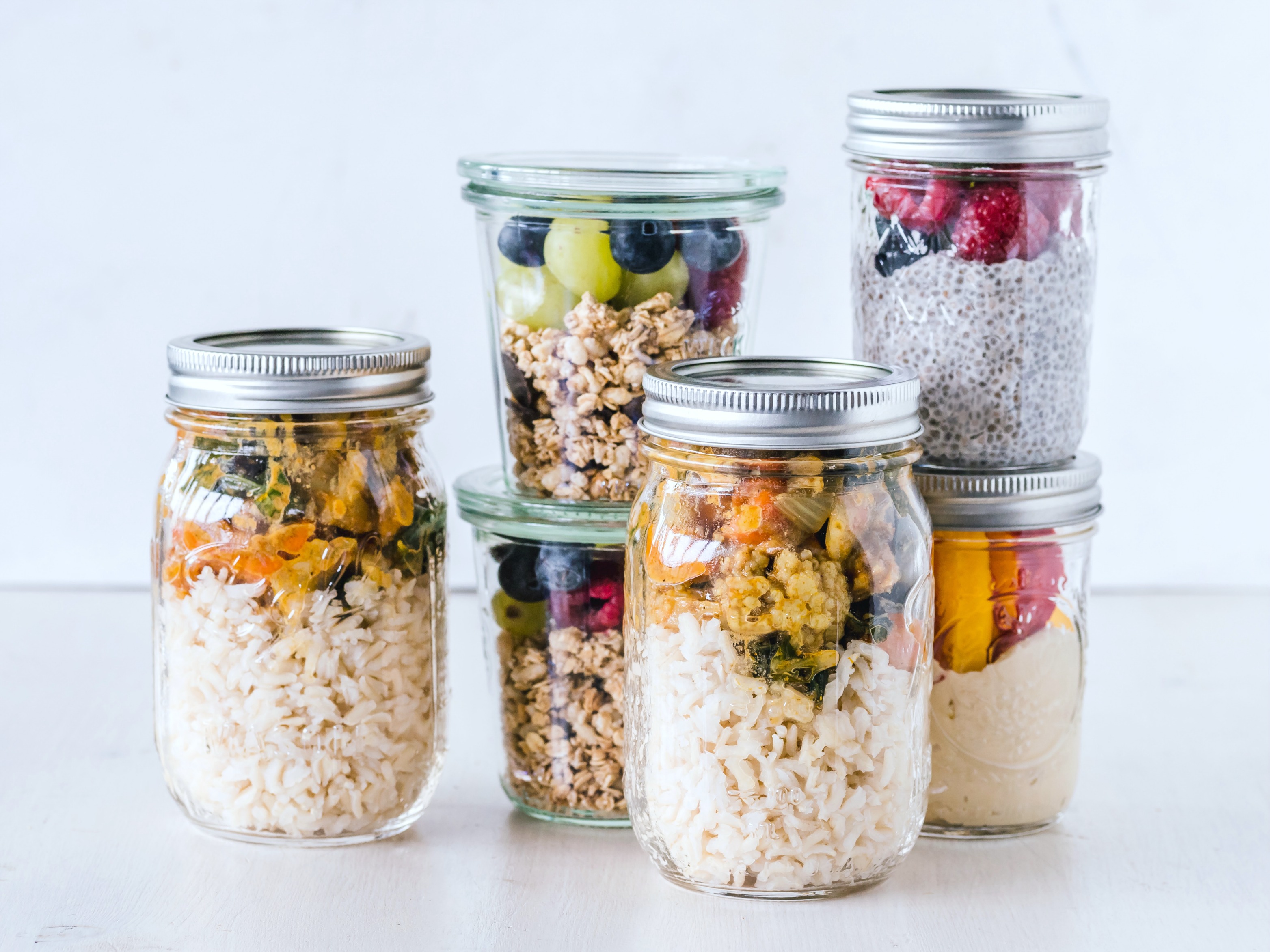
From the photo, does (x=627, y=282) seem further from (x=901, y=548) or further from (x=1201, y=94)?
(x=1201, y=94)

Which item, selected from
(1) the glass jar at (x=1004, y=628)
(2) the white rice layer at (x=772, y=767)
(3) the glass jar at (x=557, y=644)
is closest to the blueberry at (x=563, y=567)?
(3) the glass jar at (x=557, y=644)

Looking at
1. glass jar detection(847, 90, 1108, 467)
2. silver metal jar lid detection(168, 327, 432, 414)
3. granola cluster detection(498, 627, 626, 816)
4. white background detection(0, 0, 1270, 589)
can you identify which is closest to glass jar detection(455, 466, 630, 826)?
granola cluster detection(498, 627, 626, 816)

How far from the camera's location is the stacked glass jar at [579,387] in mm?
858

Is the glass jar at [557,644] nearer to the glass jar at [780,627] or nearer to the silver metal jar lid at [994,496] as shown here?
the glass jar at [780,627]

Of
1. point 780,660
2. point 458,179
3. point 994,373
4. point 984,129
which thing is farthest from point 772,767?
point 458,179

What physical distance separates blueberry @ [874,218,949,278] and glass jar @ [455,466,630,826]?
0.22m

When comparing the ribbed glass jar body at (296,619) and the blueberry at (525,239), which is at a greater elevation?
the blueberry at (525,239)

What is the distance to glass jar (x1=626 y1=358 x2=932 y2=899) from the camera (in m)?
0.75

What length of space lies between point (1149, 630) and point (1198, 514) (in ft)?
0.55

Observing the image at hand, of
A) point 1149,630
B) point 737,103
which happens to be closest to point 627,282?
point 737,103

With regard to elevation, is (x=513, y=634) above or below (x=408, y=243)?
below

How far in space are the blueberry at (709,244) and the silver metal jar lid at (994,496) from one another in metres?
0.17

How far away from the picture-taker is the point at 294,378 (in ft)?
2.69

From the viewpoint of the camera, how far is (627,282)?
33.7 inches
